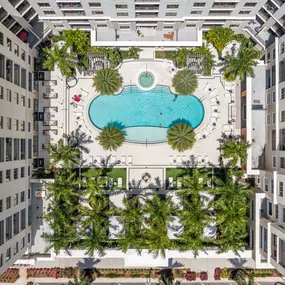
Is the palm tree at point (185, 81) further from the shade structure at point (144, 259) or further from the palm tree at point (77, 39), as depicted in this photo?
the shade structure at point (144, 259)

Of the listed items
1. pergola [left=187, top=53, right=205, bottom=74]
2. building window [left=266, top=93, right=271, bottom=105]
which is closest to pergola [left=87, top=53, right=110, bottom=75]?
pergola [left=187, top=53, right=205, bottom=74]

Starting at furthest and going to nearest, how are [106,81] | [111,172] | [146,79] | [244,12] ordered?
[111,172] < [146,79] < [106,81] < [244,12]

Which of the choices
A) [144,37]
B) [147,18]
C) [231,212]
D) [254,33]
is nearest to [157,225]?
[231,212]

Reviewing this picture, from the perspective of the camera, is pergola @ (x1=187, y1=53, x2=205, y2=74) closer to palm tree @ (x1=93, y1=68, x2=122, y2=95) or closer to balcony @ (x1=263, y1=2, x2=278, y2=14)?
balcony @ (x1=263, y1=2, x2=278, y2=14)

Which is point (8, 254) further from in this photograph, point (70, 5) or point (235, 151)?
point (235, 151)

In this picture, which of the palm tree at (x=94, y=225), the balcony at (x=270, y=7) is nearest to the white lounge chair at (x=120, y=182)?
the palm tree at (x=94, y=225)

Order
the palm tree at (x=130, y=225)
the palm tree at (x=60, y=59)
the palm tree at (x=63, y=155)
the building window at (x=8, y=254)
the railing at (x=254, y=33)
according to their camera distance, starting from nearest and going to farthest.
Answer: the building window at (x=8, y=254) < the palm tree at (x=130, y=225) < the palm tree at (x=60, y=59) < the palm tree at (x=63, y=155) < the railing at (x=254, y=33)
